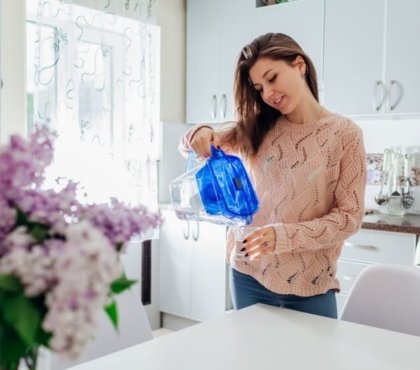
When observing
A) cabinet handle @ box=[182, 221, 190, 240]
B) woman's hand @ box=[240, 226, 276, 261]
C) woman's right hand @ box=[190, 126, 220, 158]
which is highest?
woman's right hand @ box=[190, 126, 220, 158]

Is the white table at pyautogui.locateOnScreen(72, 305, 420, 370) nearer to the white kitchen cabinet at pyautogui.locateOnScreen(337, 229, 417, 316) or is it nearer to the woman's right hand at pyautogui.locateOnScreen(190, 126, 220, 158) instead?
the woman's right hand at pyautogui.locateOnScreen(190, 126, 220, 158)

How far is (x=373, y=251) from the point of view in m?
2.36

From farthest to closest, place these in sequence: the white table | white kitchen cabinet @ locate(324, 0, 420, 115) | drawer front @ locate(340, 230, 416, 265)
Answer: white kitchen cabinet @ locate(324, 0, 420, 115) < drawer front @ locate(340, 230, 416, 265) < the white table

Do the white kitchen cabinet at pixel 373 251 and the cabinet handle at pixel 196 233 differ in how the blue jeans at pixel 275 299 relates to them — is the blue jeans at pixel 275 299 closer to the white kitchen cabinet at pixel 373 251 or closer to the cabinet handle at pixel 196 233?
the white kitchen cabinet at pixel 373 251

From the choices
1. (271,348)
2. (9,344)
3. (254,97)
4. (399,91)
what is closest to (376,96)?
(399,91)

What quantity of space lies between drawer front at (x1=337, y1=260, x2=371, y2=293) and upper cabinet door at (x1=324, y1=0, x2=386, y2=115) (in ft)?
2.59

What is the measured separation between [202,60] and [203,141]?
2003 mm

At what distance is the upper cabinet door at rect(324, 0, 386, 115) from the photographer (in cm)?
257

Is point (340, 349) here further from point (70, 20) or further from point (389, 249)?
point (70, 20)

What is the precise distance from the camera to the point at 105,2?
2.68 meters

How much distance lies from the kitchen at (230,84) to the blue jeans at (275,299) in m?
0.99

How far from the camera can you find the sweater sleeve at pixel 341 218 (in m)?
1.27

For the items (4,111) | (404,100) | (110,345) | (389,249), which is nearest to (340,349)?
(110,345)

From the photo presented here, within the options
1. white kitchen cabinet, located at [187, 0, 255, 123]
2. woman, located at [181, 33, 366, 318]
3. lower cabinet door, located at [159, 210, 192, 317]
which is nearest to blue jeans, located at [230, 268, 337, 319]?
woman, located at [181, 33, 366, 318]
